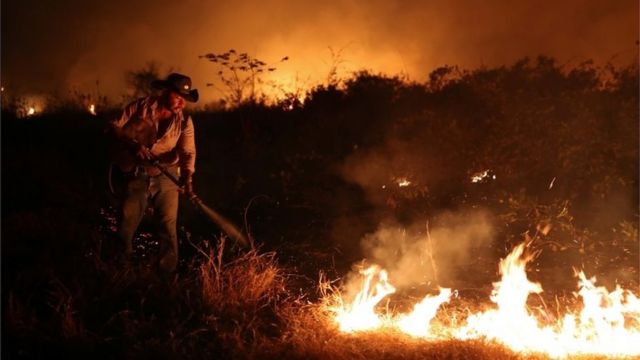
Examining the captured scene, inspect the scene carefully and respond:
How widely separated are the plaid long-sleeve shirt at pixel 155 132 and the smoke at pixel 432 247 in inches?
100

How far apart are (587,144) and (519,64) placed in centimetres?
267

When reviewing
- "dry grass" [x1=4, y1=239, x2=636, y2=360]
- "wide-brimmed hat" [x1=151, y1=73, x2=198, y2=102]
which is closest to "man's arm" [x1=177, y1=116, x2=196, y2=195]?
"wide-brimmed hat" [x1=151, y1=73, x2=198, y2=102]

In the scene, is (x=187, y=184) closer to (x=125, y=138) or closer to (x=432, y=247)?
(x=125, y=138)

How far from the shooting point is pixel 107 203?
23.6 feet

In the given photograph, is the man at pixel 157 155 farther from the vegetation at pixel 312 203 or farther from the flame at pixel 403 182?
the flame at pixel 403 182

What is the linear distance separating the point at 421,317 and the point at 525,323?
849 millimetres

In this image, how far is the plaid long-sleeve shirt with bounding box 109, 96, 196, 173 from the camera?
199 inches

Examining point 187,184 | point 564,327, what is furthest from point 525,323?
point 187,184

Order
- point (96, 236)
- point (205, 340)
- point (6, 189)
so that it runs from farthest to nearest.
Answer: point (6, 189), point (96, 236), point (205, 340)

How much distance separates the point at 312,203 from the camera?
7793 mm

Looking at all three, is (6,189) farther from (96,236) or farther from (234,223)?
(234,223)

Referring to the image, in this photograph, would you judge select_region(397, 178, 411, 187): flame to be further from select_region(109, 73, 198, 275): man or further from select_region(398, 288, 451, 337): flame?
select_region(109, 73, 198, 275): man

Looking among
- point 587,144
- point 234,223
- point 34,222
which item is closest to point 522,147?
point 587,144

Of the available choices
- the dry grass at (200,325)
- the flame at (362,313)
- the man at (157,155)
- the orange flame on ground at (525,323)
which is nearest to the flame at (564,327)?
the orange flame on ground at (525,323)
